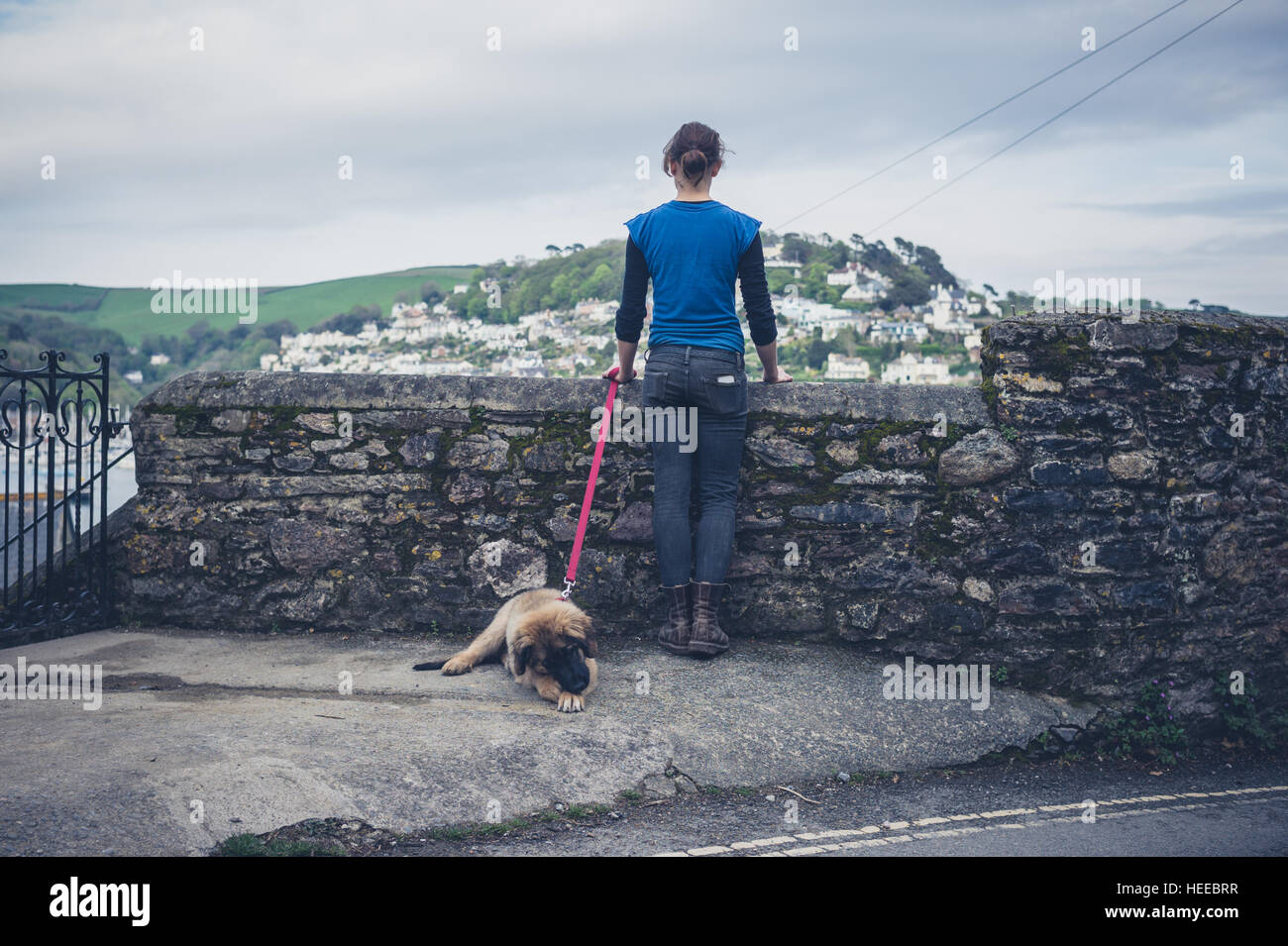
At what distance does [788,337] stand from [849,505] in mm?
10902

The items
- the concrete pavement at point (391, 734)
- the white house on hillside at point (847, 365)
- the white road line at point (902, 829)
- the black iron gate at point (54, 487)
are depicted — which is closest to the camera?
the concrete pavement at point (391, 734)

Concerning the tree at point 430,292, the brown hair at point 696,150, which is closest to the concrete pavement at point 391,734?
the brown hair at point 696,150

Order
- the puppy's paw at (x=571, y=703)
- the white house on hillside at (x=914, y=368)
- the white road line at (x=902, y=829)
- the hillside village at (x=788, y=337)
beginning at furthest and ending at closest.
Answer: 1. the white house on hillside at (x=914, y=368)
2. the hillside village at (x=788, y=337)
3. the puppy's paw at (x=571, y=703)
4. the white road line at (x=902, y=829)

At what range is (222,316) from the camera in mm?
58031

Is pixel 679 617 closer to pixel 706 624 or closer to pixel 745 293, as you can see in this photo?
pixel 706 624

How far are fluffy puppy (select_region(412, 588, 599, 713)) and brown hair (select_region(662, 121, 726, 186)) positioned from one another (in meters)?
2.28

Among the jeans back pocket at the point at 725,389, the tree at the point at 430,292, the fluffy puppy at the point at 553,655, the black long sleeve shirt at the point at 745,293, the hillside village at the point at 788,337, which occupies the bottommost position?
the fluffy puppy at the point at 553,655

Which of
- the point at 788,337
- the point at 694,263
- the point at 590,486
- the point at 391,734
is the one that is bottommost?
the point at 391,734

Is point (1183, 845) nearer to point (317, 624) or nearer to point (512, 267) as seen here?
point (317, 624)

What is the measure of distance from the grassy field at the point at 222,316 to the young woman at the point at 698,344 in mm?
53403

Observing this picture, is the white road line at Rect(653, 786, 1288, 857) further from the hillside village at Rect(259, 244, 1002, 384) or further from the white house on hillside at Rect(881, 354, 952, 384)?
the white house on hillside at Rect(881, 354, 952, 384)

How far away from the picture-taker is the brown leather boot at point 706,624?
482 cm

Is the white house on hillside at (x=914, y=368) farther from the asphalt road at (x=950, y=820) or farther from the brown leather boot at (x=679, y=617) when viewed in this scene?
the asphalt road at (x=950, y=820)

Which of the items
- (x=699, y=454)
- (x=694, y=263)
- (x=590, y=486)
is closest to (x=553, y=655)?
(x=590, y=486)
